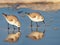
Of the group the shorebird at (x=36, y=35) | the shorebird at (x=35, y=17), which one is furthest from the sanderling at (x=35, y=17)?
the shorebird at (x=36, y=35)

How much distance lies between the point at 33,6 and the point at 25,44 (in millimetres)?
467

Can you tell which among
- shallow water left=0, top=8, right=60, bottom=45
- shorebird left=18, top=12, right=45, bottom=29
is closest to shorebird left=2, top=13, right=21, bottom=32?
shallow water left=0, top=8, right=60, bottom=45

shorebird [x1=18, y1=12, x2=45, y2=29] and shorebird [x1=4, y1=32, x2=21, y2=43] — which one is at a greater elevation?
shorebird [x1=18, y1=12, x2=45, y2=29]

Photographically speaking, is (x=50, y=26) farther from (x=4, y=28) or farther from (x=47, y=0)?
(x=4, y=28)

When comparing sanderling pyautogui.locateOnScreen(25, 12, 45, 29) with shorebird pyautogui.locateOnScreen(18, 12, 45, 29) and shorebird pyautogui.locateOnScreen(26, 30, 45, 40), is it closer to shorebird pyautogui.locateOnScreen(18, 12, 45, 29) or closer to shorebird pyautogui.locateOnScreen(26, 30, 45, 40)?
shorebird pyautogui.locateOnScreen(18, 12, 45, 29)

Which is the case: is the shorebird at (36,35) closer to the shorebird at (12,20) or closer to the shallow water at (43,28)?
the shallow water at (43,28)

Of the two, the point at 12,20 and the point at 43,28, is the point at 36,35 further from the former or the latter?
the point at 12,20

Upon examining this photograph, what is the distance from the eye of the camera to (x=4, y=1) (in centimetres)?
229

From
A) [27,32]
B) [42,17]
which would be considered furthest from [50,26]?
[27,32]

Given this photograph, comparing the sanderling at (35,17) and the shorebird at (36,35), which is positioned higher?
the sanderling at (35,17)

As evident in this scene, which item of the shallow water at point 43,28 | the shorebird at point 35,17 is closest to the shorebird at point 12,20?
the shallow water at point 43,28

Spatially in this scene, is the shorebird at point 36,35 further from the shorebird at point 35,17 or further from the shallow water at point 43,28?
the shorebird at point 35,17

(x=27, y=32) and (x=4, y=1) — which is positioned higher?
(x=4, y=1)

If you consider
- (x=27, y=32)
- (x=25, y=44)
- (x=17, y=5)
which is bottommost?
(x=25, y=44)
